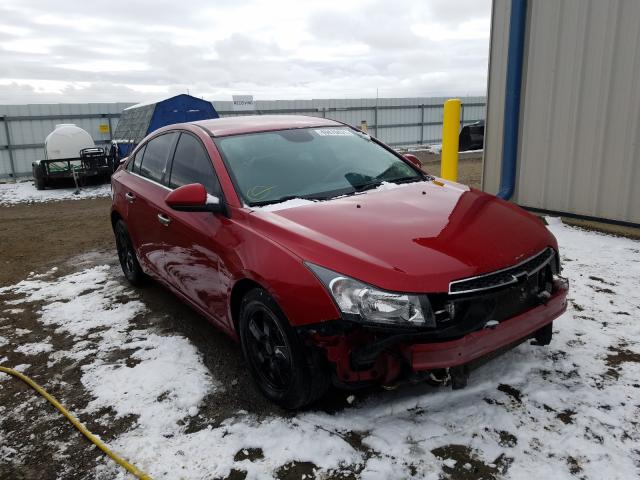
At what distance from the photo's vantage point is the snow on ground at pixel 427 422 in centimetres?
237

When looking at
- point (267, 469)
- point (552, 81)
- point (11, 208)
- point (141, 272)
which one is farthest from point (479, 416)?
point (11, 208)

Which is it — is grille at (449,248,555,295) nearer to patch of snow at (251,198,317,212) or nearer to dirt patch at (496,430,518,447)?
dirt patch at (496,430,518,447)

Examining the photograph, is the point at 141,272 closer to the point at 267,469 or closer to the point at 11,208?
the point at 267,469

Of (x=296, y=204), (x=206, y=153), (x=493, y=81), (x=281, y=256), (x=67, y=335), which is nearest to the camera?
(x=281, y=256)

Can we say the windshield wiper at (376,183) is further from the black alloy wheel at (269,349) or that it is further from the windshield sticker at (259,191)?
the black alloy wheel at (269,349)

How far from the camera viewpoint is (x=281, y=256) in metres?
2.58

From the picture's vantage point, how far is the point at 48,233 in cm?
850

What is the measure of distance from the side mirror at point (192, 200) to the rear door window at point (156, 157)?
3.93 ft

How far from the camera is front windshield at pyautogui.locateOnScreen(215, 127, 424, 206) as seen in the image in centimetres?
321

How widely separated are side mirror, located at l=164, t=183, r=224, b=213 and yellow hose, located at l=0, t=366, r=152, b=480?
1367 mm

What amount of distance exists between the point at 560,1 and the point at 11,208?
11.8m

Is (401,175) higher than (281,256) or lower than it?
higher

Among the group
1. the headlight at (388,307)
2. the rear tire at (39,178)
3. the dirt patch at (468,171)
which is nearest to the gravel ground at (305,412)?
the headlight at (388,307)

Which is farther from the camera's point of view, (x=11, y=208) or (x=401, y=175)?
(x=11, y=208)
